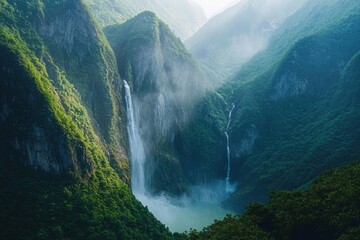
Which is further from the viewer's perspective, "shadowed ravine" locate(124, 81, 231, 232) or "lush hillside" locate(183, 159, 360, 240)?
"shadowed ravine" locate(124, 81, 231, 232)

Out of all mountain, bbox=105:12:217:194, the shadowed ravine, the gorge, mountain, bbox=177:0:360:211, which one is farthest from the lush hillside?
mountain, bbox=105:12:217:194

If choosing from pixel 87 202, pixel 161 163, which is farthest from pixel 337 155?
pixel 87 202

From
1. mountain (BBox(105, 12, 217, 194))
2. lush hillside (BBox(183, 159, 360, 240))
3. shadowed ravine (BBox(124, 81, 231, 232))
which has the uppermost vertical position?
mountain (BBox(105, 12, 217, 194))

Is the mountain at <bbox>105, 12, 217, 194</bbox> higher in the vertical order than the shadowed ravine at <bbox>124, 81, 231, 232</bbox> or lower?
higher

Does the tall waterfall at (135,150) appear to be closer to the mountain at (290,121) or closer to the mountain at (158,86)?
the mountain at (158,86)

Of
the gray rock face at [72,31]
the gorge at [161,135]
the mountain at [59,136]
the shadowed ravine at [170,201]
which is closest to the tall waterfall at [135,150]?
the shadowed ravine at [170,201]

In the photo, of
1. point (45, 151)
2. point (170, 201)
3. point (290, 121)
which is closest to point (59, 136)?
point (45, 151)

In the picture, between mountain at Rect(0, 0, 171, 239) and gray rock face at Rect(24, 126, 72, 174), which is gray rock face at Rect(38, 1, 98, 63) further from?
gray rock face at Rect(24, 126, 72, 174)
